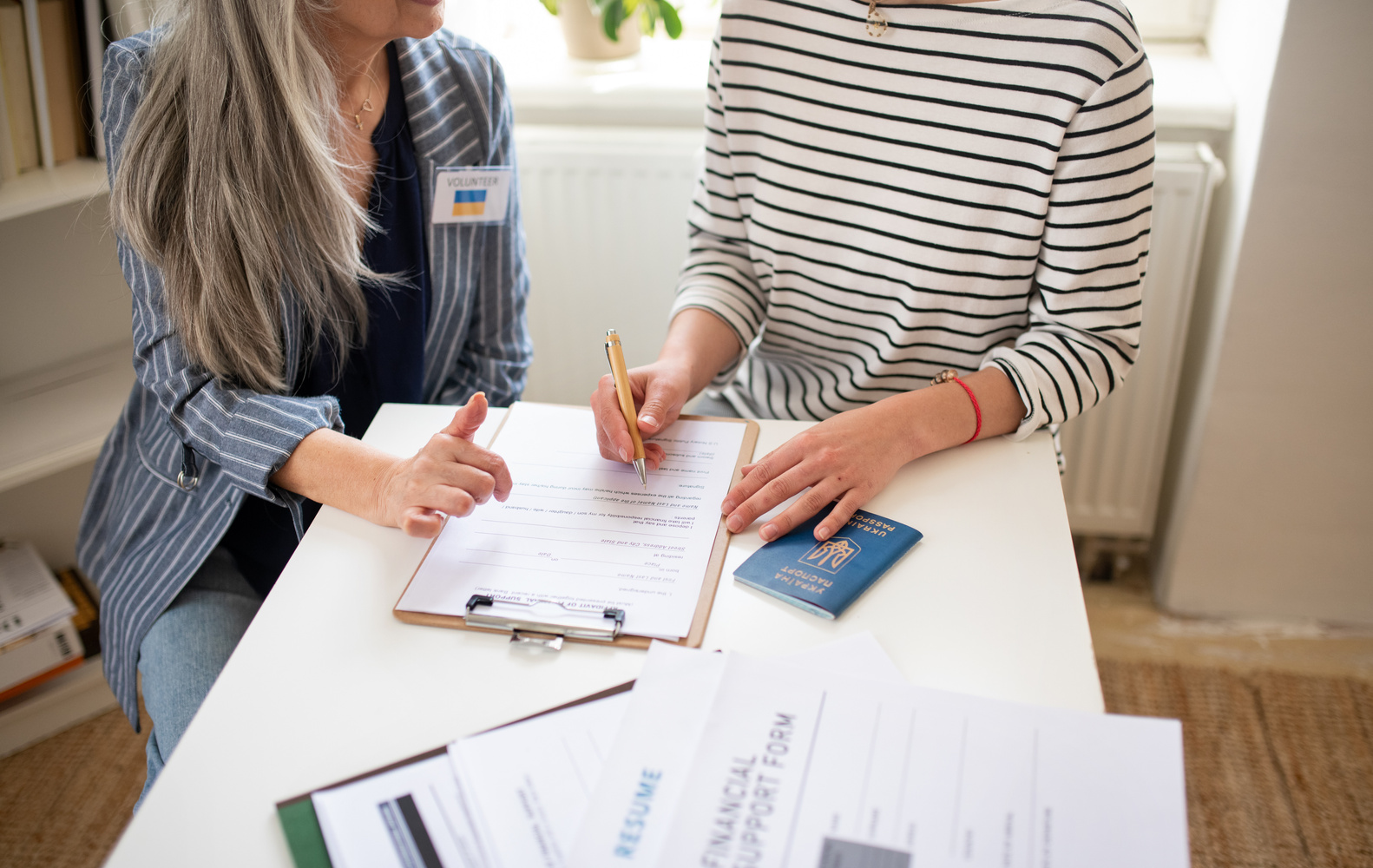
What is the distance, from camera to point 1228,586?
1.77 m

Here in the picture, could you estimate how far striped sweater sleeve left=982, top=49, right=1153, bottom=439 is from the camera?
0.98m

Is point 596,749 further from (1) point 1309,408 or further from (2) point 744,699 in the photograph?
(1) point 1309,408

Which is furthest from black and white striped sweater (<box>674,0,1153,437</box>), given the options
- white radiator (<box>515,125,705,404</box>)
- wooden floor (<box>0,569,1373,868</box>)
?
wooden floor (<box>0,569,1373,868</box>)

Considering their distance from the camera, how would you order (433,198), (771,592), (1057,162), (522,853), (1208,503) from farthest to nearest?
(1208,503), (433,198), (1057,162), (771,592), (522,853)

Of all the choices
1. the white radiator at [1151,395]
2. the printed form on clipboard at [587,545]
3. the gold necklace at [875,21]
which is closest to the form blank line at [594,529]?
the printed form on clipboard at [587,545]

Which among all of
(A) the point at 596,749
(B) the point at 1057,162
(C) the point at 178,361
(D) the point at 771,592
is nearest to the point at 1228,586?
(B) the point at 1057,162

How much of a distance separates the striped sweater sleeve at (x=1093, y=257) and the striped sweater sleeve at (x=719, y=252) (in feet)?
1.14

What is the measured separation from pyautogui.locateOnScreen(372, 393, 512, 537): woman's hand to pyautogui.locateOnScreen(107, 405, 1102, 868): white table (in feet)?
0.12

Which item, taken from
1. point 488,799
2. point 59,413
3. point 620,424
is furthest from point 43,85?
point 488,799

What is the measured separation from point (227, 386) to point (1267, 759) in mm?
1648

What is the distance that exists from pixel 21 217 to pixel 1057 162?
1587mm

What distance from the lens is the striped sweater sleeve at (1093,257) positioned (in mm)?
978

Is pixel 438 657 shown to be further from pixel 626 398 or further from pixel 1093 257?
pixel 1093 257

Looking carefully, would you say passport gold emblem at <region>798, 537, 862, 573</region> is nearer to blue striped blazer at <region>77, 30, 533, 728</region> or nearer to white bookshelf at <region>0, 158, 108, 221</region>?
blue striped blazer at <region>77, 30, 533, 728</region>
